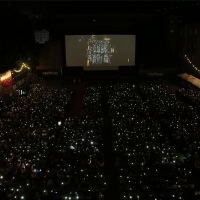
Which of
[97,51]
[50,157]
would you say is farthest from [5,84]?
[97,51]

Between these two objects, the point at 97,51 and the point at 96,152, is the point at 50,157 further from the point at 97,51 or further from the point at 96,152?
the point at 97,51

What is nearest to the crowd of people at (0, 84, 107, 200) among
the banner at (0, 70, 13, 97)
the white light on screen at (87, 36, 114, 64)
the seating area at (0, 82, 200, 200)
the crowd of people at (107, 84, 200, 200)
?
the seating area at (0, 82, 200, 200)

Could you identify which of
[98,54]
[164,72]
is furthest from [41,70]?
[164,72]

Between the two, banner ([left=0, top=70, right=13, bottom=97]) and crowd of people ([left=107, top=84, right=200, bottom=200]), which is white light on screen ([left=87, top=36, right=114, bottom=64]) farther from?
crowd of people ([left=107, top=84, right=200, bottom=200])

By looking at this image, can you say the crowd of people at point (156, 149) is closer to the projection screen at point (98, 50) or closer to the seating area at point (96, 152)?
the seating area at point (96, 152)

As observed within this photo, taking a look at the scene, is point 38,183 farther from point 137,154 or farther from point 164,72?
point 164,72

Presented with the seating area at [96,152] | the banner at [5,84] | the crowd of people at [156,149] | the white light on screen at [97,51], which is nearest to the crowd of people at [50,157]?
the seating area at [96,152]
